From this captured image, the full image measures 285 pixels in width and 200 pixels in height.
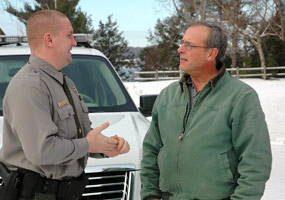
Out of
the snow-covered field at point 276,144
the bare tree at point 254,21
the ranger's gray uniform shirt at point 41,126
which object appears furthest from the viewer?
the bare tree at point 254,21

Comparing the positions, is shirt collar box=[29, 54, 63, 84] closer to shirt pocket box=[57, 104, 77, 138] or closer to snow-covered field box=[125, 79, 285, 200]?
shirt pocket box=[57, 104, 77, 138]

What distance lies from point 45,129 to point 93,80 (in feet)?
8.33

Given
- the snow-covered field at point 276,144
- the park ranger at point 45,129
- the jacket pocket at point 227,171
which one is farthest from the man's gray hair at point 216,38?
the snow-covered field at point 276,144

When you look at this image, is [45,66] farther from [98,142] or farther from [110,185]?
[110,185]

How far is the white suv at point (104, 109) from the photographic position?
3014 millimetres

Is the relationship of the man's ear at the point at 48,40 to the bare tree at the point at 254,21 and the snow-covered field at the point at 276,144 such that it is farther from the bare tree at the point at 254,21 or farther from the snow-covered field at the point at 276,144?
the bare tree at the point at 254,21

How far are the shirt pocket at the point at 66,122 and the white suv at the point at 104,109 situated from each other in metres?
0.70

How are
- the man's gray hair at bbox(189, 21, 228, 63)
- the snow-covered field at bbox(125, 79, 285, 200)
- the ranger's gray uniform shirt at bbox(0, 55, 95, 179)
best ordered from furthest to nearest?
the snow-covered field at bbox(125, 79, 285, 200) < the man's gray hair at bbox(189, 21, 228, 63) < the ranger's gray uniform shirt at bbox(0, 55, 95, 179)

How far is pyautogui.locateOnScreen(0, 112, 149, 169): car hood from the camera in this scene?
302 centimetres

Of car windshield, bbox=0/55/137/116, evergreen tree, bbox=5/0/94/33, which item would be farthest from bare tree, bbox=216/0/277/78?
car windshield, bbox=0/55/137/116

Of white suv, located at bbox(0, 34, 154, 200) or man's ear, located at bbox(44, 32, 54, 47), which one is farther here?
white suv, located at bbox(0, 34, 154, 200)

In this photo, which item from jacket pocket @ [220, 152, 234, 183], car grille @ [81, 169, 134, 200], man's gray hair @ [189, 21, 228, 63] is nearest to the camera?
jacket pocket @ [220, 152, 234, 183]

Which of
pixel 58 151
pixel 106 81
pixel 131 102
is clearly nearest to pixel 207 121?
pixel 58 151

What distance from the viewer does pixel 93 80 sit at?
183 inches
